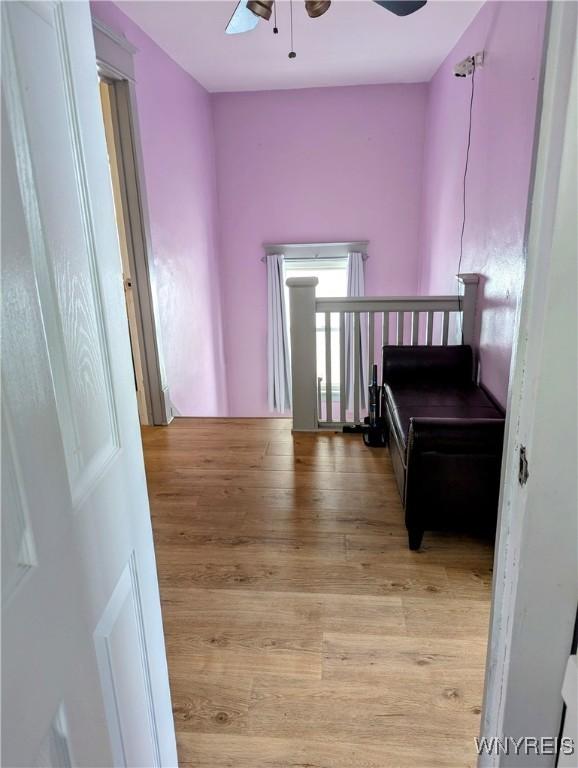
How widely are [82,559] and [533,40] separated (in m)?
2.67

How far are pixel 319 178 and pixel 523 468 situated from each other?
186 inches

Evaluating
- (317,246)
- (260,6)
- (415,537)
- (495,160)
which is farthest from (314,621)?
(317,246)

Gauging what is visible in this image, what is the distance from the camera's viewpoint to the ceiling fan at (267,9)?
6.19 ft

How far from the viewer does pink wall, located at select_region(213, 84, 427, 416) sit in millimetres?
4750

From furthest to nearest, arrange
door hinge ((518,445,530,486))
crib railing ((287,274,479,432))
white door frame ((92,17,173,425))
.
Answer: crib railing ((287,274,479,432))
white door frame ((92,17,173,425))
door hinge ((518,445,530,486))

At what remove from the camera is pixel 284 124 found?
483 centimetres

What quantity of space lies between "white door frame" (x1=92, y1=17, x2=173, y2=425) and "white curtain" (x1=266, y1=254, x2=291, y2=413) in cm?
204

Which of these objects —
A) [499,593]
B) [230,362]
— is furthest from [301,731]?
[230,362]

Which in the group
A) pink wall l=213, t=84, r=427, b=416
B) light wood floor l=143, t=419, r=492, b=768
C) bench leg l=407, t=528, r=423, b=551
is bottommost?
light wood floor l=143, t=419, r=492, b=768

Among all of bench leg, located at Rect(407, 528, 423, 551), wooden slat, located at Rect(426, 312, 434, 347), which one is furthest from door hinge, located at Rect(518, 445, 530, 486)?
wooden slat, located at Rect(426, 312, 434, 347)

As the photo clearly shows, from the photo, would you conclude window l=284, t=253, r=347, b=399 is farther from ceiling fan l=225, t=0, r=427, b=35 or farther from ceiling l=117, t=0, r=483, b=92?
ceiling fan l=225, t=0, r=427, b=35

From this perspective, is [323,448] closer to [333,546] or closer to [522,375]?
[333,546]

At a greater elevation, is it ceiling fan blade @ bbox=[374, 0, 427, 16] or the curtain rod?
ceiling fan blade @ bbox=[374, 0, 427, 16]

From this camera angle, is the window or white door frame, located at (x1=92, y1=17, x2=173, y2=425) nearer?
white door frame, located at (x1=92, y1=17, x2=173, y2=425)
